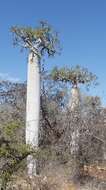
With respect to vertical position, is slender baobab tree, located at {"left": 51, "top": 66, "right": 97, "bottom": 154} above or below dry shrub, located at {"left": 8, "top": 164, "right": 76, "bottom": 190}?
above

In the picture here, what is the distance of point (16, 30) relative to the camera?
440 inches

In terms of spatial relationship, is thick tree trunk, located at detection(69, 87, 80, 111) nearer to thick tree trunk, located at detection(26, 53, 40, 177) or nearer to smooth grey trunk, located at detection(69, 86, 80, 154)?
smooth grey trunk, located at detection(69, 86, 80, 154)

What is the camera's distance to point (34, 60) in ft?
36.7

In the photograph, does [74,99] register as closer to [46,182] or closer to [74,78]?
[74,78]

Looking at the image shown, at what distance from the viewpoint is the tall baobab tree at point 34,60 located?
1076 centimetres

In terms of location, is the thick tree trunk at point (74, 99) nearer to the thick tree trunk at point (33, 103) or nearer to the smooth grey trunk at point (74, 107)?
the smooth grey trunk at point (74, 107)

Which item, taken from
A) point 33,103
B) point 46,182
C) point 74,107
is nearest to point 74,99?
point 74,107

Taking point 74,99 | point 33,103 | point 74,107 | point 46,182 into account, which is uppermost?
point 74,99

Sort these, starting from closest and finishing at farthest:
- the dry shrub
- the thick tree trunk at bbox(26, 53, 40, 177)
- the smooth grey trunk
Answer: the dry shrub → the thick tree trunk at bbox(26, 53, 40, 177) → the smooth grey trunk

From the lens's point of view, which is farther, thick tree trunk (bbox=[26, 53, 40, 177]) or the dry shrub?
thick tree trunk (bbox=[26, 53, 40, 177])

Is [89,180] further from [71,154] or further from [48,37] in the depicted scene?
[48,37]

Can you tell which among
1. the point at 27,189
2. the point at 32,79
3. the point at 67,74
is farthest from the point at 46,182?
the point at 67,74

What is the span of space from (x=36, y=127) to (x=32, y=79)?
3.75 ft

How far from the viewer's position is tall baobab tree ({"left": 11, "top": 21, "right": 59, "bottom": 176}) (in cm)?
1076
